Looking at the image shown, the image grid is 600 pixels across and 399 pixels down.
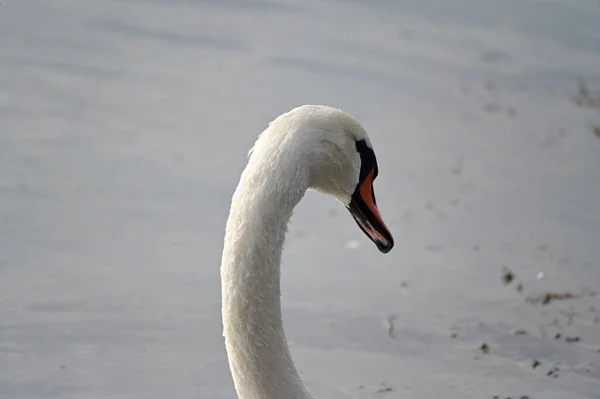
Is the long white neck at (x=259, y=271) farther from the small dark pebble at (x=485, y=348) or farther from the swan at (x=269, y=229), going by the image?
the small dark pebble at (x=485, y=348)

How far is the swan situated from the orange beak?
7.4 inches

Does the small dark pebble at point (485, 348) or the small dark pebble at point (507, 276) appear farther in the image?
the small dark pebble at point (507, 276)

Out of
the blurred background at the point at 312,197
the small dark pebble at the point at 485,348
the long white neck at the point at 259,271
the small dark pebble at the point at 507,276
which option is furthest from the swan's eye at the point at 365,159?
the small dark pebble at the point at 507,276

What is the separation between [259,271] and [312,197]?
11.4ft

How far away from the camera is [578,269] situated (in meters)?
6.21

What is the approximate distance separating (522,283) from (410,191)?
37.6 inches

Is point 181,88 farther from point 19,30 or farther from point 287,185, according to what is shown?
point 287,185

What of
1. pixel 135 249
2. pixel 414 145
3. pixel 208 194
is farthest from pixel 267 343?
pixel 414 145

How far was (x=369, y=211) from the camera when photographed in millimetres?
3645

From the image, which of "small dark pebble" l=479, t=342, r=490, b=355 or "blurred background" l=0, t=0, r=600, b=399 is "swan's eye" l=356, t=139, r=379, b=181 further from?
"small dark pebble" l=479, t=342, r=490, b=355

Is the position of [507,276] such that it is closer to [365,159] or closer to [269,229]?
[365,159]

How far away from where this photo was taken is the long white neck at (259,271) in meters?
3.09

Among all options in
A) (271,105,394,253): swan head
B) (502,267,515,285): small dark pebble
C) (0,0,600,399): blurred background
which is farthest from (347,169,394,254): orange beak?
(502,267,515,285): small dark pebble

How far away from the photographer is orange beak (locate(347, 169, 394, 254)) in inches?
139
